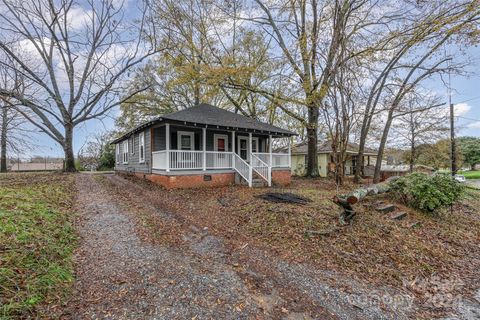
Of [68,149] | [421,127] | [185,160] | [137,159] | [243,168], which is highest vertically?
[421,127]

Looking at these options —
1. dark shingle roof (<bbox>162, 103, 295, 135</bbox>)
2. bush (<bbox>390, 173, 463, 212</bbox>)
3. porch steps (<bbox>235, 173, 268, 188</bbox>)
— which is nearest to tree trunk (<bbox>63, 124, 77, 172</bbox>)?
dark shingle roof (<bbox>162, 103, 295, 135</bbox>)

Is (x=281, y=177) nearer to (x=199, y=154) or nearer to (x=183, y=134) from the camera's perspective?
(x=199, y=154)

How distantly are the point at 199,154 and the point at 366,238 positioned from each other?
27.6ft

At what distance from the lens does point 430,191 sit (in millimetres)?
6887

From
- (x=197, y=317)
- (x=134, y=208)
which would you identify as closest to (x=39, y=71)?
(x=134, y=208)

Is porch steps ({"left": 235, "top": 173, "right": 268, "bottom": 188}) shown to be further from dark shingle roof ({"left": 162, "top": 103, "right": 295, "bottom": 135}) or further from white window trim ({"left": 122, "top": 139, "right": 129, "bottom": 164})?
white window trim ({"left": 122, "top": 139, "right": 129, "bottom": 164})

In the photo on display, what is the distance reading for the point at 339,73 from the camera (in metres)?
9.45

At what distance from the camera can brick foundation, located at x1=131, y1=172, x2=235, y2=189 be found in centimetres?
1038

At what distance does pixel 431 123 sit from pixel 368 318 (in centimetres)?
2522

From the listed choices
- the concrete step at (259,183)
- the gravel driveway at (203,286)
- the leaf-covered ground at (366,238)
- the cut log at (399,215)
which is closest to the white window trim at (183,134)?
the concrete step at (259,183)

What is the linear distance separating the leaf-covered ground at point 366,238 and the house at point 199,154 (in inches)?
127

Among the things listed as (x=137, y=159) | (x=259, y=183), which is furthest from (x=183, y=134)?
(x=259, y=183)

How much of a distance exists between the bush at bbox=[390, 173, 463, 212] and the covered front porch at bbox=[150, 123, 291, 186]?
231 inches

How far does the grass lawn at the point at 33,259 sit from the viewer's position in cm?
254
